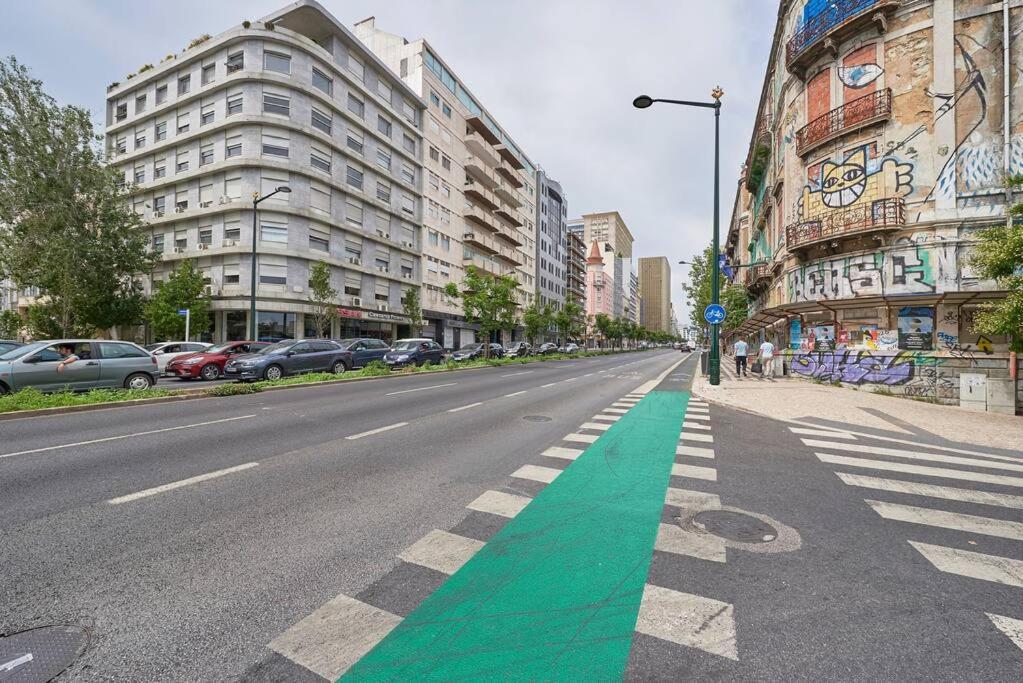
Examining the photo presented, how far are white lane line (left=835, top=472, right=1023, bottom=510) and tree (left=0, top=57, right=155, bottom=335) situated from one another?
33.1m

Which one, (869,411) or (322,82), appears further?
(322,82)

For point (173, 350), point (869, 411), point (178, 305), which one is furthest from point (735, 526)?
point (178, 305)

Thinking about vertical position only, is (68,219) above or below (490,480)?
above

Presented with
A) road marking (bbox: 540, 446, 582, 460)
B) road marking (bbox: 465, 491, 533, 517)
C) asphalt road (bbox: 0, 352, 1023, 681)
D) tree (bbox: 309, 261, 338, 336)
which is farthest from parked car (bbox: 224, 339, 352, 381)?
road marking (bbox: 465, 491, 533, 517)

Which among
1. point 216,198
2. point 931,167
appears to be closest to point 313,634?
point 931,167

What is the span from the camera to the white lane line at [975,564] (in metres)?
2.97

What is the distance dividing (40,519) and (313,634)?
10.8 ft

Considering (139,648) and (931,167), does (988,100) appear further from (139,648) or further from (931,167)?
(139,648)

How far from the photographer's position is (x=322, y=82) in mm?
31766

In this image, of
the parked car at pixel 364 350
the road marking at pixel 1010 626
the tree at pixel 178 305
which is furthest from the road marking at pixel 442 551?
the tree at pixel 178 305

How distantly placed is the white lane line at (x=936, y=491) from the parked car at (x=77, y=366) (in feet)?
51.8

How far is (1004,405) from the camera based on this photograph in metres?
11.2

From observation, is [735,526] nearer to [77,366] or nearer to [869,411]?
[869,411]

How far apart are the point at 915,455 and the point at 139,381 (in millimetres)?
17350
